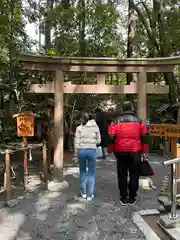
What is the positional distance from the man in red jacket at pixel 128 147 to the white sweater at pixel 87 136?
1.03ft

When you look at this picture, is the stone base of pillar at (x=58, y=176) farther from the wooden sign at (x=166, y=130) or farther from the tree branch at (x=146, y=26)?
the tree branch at (x=146, y=26)

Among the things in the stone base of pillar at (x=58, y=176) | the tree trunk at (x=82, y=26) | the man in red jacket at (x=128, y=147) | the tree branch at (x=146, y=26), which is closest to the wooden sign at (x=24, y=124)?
the stone base of pillar at (x=58, y=176)

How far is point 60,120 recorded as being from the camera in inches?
261

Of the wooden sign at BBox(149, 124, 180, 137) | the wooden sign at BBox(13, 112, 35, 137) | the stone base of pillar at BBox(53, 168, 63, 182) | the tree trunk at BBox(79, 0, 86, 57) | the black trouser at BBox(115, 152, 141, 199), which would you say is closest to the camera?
the wooden sign at BBox(149, 124, 180, 137)

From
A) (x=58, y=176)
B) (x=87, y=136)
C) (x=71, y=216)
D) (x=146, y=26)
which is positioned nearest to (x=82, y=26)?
(x=146, y=26)

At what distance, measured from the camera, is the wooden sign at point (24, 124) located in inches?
243

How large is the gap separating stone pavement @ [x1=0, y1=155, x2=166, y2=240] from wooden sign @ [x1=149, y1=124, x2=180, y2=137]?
125cm

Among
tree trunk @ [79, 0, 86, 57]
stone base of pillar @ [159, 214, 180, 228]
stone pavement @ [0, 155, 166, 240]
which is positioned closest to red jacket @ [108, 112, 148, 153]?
stone pavement @ [0, 155, 166, 240]

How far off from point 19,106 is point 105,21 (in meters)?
7.88

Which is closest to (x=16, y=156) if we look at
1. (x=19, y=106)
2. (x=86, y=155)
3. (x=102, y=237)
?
(x=19, y=106)

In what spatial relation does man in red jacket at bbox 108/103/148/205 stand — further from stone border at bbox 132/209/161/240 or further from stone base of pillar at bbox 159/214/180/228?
stone base of pillar at bbox 159/214/180/228

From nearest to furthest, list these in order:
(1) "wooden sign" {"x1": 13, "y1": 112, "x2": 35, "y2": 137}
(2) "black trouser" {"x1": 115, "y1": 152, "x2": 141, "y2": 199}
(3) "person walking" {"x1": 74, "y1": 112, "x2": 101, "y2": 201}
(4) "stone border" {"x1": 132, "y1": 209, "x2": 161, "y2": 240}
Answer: (4) "stone border" {"x1": 132, "y1": 209, "x2": 161, "y2": 240} → (2) "black trouser" {"x1": 115, "y1": 152, "x2": 141, "y2": 199} → (3) "person walking" {"x1": 74, "y1": 112, "x2": 101, "y2": 201} → (1) "wooden sign" {"x1": 13, "y1": 112, "x2": 35, "y2": 137}

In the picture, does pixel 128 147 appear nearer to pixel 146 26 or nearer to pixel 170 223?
pixel 170 223

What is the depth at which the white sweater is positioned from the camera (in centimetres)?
535
